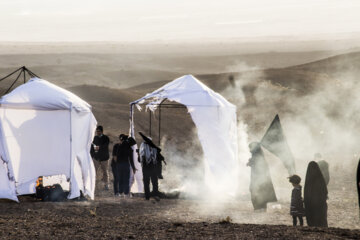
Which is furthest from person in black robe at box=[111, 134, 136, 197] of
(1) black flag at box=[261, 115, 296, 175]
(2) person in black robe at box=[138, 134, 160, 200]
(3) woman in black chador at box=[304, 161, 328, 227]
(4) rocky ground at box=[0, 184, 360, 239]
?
(3) woman in black chador at box=[304, 161, 328, 227]

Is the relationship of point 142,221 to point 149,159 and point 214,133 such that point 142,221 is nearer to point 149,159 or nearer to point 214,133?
point 149,159

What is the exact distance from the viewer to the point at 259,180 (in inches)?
472

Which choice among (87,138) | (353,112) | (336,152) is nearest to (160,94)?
(87,138)

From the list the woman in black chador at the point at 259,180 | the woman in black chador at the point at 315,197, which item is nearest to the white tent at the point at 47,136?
the woman in black chador at the point at 259,180

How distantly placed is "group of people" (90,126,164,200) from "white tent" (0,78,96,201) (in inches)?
28.6

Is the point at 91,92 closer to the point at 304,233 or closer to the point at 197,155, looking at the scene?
the point at 197,155

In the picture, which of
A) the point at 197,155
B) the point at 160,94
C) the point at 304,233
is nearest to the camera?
the point at 304,233

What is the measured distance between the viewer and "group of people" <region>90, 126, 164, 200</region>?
12930 mm

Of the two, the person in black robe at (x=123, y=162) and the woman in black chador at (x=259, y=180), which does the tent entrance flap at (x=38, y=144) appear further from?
the woman in black chador at (x=259, y=180)

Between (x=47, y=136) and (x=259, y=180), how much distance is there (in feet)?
18.0

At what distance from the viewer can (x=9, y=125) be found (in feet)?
43.7

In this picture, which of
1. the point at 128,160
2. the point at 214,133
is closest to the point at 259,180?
the point at 214,133

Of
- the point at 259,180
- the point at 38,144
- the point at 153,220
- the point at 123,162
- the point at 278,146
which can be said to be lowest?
the point at 153,220

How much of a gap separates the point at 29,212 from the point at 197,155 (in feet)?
43.2
